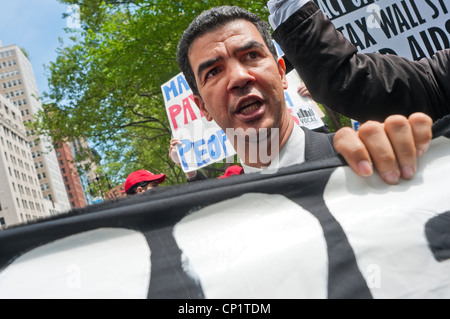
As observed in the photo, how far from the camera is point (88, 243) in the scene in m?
0.99

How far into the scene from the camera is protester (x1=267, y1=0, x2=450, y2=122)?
149cm

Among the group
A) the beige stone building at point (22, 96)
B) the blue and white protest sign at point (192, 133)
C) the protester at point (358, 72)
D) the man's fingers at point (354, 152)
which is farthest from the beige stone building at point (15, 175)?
the man's fingers at point (354, 152)

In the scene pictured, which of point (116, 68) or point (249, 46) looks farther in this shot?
point (116, 68)

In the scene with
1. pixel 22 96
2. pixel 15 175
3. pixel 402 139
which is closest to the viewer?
pixel 402 139

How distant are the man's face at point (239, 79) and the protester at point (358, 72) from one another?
0.60 feet

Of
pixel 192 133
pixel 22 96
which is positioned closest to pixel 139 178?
pixel 192 133

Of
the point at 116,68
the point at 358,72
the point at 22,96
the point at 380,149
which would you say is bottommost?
the point at 380,149

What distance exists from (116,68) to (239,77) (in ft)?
33.0

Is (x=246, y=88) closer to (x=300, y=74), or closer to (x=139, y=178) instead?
(x=300, y=74)

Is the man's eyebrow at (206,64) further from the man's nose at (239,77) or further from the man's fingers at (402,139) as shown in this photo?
the man's fingers at (402,139)

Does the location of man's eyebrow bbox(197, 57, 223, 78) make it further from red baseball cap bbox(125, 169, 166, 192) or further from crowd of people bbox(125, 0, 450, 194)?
red baseball cap bbox(125, 169, 166, 192)

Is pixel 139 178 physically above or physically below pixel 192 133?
below

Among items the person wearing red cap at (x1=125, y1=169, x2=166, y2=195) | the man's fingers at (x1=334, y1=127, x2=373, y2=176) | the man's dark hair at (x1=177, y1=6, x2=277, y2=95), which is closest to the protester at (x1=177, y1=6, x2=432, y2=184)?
the man's dark hair at (x1=177, y1=6, x2=277, y2=95)

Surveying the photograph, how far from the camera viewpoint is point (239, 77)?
1.68 meters
